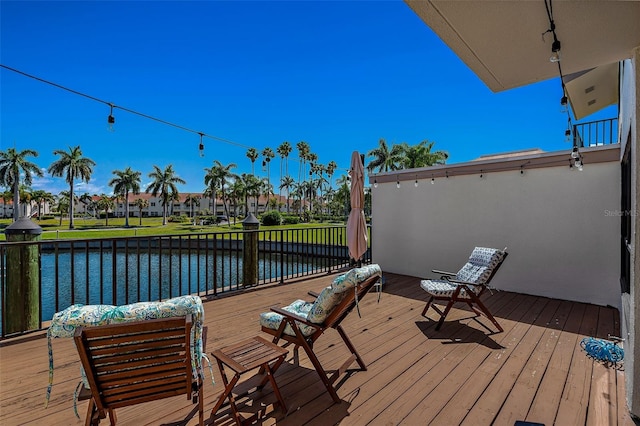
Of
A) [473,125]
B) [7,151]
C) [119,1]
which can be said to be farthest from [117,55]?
[7,151]

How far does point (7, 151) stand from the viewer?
32.6 meters

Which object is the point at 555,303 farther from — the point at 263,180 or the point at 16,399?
the point at 263,180

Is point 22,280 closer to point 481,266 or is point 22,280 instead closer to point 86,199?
point 481,266

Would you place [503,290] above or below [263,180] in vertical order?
below

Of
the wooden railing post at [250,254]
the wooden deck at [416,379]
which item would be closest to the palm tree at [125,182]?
the wooden railing post at [250,254]

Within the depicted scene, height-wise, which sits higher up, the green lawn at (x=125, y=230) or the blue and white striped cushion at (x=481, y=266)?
the blue and white striped cushion at (x=481, y=266)

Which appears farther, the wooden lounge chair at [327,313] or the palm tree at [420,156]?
the palm tree at [420,156]

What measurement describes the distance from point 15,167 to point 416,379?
155 feet

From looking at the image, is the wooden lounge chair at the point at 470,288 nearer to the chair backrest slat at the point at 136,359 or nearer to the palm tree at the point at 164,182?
the chair backrest slat at the point at 136,359

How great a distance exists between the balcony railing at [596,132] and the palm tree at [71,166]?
162ft

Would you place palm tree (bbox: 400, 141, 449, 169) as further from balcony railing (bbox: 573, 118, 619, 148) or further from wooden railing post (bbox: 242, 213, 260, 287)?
wooden railing post (bbox: 242, 213, 260, 287)

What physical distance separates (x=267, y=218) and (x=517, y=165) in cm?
2907

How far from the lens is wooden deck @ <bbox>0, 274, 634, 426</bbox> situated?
1.97 meters

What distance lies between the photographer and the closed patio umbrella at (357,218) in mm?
4926
